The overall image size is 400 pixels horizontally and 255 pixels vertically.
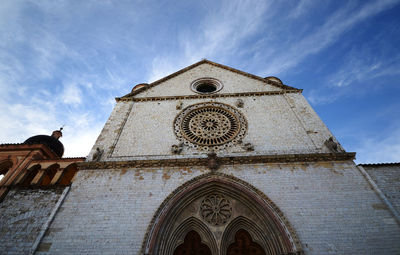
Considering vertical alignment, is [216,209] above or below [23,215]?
above

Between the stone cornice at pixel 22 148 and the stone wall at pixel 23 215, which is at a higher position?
the stone cornice at pixel 22 148

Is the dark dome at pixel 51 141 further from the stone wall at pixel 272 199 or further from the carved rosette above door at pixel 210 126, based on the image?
the carved rosette above door at pixel 210 126

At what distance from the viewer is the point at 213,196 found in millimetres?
7051

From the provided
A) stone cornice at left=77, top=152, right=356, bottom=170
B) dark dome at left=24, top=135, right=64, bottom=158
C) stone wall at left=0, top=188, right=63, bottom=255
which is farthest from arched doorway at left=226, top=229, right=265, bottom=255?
dark dome at left=24, top=135, right=64, bottom=158

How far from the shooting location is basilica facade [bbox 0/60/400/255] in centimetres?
559

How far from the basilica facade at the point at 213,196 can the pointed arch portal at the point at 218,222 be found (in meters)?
0.03

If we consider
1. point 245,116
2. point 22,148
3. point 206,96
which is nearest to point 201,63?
point 206,96

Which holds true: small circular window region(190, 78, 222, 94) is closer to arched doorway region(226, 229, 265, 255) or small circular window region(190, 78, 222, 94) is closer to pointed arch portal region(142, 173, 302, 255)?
pointed arch portal region(142, 173, 302, 255)

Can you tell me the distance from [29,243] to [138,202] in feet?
10.6

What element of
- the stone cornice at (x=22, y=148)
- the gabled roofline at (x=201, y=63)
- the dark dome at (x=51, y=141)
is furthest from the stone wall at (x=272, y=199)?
the dark dome at (x=51, y=141)

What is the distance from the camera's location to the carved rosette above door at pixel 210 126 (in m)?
8.55

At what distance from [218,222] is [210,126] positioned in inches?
173

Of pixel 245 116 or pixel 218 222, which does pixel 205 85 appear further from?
pixel 218 222

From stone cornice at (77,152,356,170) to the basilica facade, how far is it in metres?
0.04
